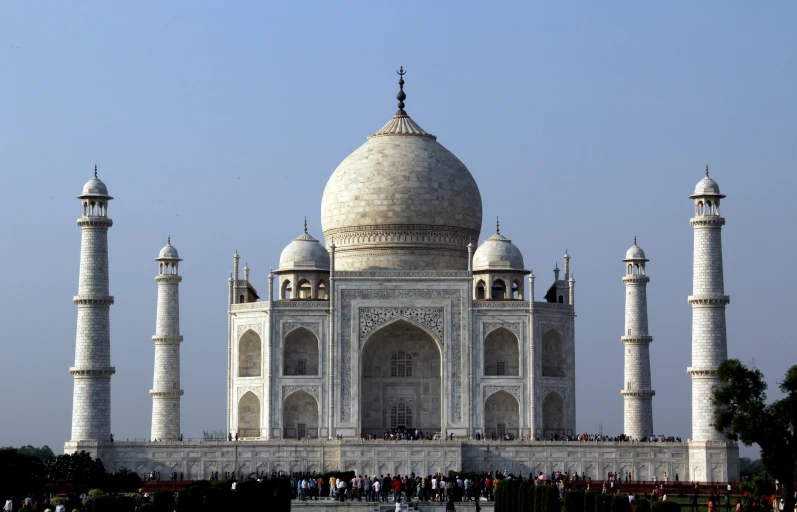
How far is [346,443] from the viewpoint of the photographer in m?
36.4

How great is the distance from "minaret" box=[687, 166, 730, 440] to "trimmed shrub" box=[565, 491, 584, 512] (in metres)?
10.6

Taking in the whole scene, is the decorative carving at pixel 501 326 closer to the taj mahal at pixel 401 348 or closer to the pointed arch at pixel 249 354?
the taj mahal at pixel 401 348

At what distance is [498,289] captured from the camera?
41344 mm

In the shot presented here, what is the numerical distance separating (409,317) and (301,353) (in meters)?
2.91

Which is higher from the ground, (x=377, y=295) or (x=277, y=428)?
(x=377, y=295)

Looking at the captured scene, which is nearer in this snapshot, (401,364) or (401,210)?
(401,364)

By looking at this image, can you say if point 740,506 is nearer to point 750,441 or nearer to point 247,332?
point 750,441

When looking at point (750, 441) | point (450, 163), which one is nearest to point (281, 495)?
point (750, 441)

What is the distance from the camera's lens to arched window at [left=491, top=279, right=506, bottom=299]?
1616 inches

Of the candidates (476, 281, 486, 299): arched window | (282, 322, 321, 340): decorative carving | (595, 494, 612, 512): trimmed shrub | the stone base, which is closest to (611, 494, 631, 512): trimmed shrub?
(595, 494, 612, 512): trimmed shrub

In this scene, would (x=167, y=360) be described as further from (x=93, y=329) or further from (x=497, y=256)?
(x=497, y=256)

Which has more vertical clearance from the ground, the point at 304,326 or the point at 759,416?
the point at 304,326

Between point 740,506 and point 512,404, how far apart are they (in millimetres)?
12218

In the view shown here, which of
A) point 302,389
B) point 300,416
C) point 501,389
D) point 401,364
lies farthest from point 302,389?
point 501,389
